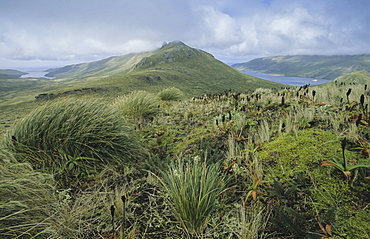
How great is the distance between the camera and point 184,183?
79.1 inches

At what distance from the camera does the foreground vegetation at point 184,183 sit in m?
1.64

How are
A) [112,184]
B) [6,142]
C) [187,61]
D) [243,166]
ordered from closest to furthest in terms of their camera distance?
1. [243,166]
2. [112,184]
3. [6,142]
4. [187,61]

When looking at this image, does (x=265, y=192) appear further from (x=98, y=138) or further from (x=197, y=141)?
(x=98, y=138)

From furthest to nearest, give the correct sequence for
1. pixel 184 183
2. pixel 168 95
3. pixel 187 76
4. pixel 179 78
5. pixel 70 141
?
pixel 187 76, pixel 179 78, pixel 168 95, pixel 70 141, pixel 184 183

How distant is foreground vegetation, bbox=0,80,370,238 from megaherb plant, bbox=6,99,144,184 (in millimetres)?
21

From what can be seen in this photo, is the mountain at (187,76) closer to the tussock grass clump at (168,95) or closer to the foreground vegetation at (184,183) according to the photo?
the tussock grass clump at (168,95)

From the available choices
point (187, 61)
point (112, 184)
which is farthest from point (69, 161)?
point (187, 61)

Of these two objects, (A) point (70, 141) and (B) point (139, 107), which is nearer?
(A) point (70, 141)

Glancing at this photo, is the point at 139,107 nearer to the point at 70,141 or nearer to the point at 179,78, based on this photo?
the point at 70,141

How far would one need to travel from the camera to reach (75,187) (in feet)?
8.82

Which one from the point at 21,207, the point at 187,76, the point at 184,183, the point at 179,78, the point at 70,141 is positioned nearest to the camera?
the point at 21,207

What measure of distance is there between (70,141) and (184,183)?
2.44m

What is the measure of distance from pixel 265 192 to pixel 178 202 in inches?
39.0

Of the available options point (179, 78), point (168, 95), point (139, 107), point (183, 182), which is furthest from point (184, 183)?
point (179, 78)
